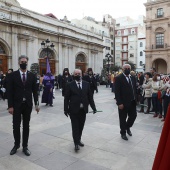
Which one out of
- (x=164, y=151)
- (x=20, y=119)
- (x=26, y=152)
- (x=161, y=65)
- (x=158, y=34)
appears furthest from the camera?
(x=161, y=65)

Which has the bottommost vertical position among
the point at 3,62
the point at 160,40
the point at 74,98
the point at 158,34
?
the point at 74,98

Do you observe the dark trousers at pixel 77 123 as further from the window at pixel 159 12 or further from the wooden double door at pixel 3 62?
the window at pixel 159 12

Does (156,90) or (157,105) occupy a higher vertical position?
(156,90)

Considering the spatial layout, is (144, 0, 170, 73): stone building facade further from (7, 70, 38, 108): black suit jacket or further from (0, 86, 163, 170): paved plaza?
(7, 70, 38, 108): black suit jacket

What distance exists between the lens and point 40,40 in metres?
24.1

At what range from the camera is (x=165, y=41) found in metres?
38.4

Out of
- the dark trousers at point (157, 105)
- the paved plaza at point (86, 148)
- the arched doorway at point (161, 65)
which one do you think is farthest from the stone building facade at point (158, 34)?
the paved plaza at point (86, 148)

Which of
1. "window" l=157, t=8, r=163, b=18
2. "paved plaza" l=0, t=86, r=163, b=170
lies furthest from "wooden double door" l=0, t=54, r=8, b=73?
"window" l=157, t=8, r=163, b=18

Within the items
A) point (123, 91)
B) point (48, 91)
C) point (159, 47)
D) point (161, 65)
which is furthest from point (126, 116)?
point (161, 65)

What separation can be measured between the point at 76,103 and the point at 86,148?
1.06m

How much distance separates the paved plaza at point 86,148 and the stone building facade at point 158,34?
34808mm

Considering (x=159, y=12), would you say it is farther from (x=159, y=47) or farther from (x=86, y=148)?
(x=86, y=148)

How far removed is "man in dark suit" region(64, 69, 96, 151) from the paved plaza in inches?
17.9

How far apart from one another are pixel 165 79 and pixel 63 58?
20471mm
